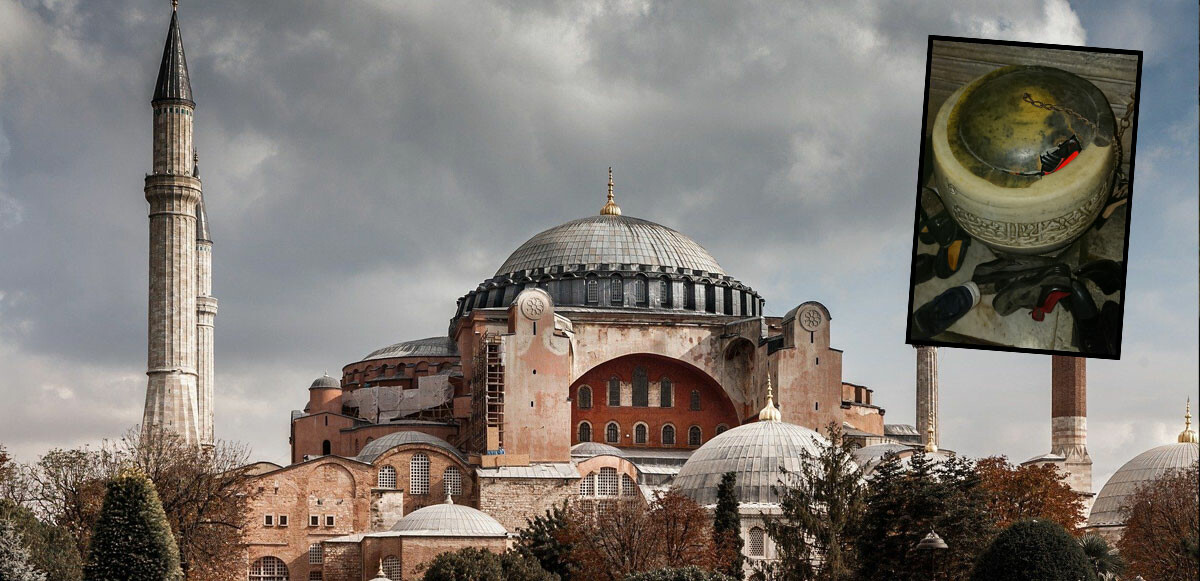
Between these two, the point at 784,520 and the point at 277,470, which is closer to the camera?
the point at 784,520

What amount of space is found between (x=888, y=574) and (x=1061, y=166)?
2523cm

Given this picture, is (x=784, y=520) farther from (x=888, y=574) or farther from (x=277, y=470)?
(x=277, y=470)

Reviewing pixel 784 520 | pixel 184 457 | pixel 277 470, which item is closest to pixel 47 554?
pixel 184 457

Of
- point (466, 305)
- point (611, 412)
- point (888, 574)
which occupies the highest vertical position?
point (466, 305)

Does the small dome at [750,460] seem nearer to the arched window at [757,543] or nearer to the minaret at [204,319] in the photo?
the arched window at [757,543]

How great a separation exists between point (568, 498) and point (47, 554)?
56.6 feet

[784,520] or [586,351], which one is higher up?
[586,351]

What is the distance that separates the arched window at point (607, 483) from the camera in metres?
44.0

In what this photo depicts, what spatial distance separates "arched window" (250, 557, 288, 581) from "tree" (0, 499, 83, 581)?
40.9ft

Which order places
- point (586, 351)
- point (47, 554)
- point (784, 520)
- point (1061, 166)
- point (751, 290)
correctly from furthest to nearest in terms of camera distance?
point (751, 290) → point (586, 351) → point (784, 520) → point (47, 554) → point (1061, 166)

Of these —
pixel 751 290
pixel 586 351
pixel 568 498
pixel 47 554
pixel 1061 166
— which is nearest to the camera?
pixel 1061 166

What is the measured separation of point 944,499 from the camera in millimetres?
31281

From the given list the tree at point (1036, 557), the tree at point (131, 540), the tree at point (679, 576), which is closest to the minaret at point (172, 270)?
the tree at point (131, 540)

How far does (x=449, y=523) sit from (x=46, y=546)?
13342mm
